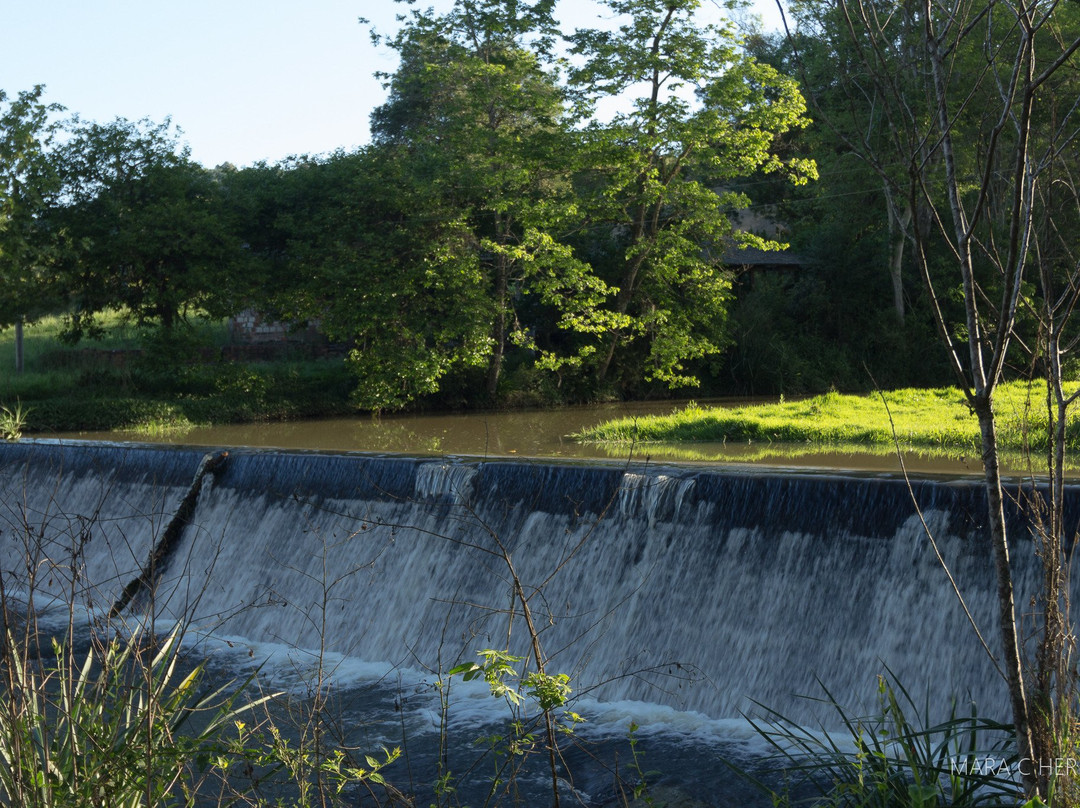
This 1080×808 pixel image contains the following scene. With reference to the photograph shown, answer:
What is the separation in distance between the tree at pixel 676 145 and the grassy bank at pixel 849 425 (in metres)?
5.90

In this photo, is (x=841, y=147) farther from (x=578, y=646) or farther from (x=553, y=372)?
(x=578, y=646)

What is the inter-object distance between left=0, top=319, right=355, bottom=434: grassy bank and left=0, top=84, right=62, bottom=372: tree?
1869 millimetres

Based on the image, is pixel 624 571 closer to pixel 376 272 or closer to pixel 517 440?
pixel 517 440

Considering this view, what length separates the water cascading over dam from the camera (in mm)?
6450

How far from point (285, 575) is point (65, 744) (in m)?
6.12

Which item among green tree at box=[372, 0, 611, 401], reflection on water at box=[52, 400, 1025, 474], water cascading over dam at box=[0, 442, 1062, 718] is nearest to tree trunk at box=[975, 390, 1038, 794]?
water cascading over dam at box=[0, 442, 1062, 718]

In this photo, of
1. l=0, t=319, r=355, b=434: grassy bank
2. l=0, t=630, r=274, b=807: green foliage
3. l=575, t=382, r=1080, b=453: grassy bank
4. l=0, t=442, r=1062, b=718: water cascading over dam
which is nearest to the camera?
l=0, t=630, r=274, b=807: green foliage

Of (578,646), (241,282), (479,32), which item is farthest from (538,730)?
(479,32)

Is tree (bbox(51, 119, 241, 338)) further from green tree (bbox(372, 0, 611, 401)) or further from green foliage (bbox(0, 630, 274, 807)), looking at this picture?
green foliage (bbox(0, 630, 274, 807))

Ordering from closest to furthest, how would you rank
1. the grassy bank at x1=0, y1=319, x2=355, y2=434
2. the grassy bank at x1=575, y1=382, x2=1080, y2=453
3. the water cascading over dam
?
the water cascading over dam < the grassy bank at x1=575, y1=382, x2=1080, y2=453 < the grassy bank at x1=0, y1=319, x2=355, y2=434

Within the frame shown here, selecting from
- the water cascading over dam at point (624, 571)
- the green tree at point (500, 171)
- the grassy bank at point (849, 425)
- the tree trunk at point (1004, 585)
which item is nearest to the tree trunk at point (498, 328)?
the green tree at point (500, 171)

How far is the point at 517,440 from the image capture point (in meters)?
17.9

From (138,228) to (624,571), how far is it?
1740 cm

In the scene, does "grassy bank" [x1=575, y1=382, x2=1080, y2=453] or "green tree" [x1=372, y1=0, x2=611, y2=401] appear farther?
"green tree" [x1=372, y1=0, x2=611, y2=401]
